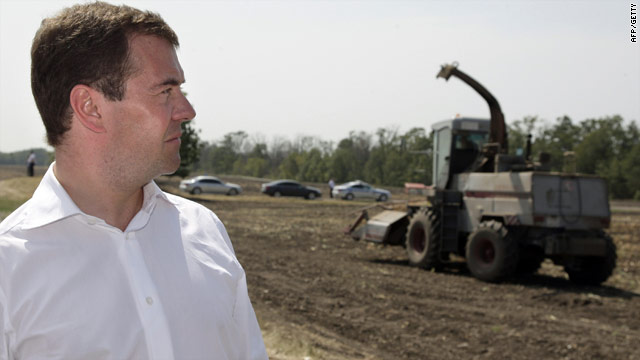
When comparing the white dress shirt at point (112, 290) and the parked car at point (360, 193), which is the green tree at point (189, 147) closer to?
the parked car at point (360, 193)

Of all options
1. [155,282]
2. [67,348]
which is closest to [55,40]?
[155,282]

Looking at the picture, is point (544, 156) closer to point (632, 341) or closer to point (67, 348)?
point (632, 341)

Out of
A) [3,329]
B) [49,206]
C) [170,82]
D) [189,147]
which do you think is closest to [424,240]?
[170,82]

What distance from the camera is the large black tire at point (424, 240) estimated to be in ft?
42.1

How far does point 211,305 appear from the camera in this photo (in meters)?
1.84

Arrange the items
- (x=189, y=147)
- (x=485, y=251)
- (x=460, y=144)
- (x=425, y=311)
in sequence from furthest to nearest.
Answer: (x=189, y=147)
(x=460, y=144)
(x=485, y=251)
(x=425, y=311)

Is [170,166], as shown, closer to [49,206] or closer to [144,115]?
[144,115]

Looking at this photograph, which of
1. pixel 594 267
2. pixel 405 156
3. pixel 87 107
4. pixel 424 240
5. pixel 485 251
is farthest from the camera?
pixel 405 156

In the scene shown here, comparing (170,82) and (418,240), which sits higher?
(170,82)

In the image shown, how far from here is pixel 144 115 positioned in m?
1.88

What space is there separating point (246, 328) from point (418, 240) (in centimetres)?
1199

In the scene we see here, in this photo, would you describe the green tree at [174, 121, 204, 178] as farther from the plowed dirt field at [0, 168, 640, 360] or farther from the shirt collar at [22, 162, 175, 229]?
the shirt collar at [22, 162, 175, 229]

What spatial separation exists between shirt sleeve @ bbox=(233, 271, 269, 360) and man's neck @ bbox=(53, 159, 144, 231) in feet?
1.40

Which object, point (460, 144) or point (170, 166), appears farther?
point (460, 144)
